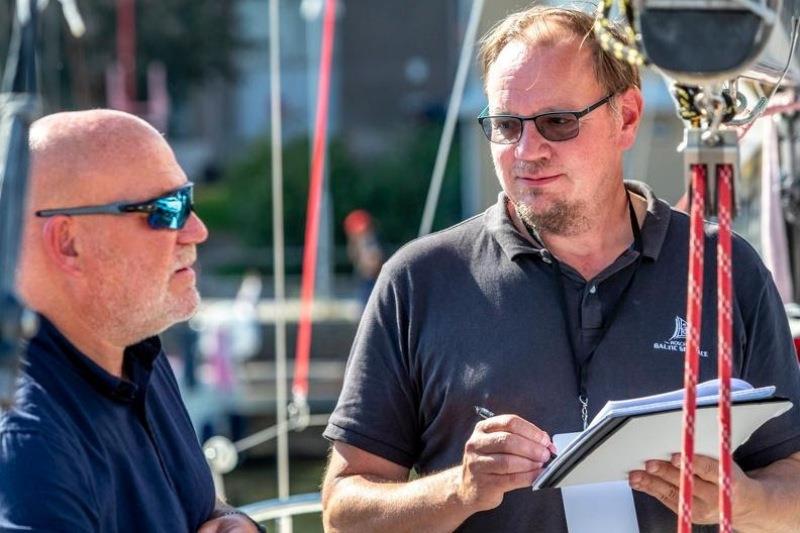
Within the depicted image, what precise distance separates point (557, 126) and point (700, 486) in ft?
2.35

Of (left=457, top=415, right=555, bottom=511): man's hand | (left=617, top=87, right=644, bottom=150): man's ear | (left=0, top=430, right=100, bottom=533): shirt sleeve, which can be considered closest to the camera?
(left=0, top=430, right=100, bottom=533): shirt sleeve

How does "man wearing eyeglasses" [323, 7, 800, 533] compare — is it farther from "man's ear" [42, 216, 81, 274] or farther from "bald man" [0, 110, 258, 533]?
"man's ear" [42, 216, 81, 274]

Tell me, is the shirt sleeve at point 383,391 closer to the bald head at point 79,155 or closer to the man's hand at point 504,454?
the man's hand at point 504,454

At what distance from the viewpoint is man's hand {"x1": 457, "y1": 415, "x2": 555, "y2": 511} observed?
2293 millimetres

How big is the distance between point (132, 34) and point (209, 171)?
5.01 meters

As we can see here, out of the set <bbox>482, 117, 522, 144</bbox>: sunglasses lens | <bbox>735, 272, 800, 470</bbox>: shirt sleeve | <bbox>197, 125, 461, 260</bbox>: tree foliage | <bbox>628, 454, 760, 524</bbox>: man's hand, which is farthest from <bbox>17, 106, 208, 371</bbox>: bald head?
<bbox>197, 125, 461, 260</bbox>: tree foliage

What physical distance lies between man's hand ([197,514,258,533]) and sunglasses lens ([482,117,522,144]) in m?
0.85

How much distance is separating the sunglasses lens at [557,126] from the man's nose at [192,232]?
2.20 ft

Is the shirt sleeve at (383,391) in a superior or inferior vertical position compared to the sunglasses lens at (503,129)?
inferior

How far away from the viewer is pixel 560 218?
8.66 ft

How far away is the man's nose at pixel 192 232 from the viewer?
2314 millimetres

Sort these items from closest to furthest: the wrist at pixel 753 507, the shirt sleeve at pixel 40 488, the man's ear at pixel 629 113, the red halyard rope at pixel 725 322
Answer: the red halyard rope at pixel 725 322 → the shirt sleeve at pixel 40 488 → the wrist at pixel 753 507 → the man's ear at pixel 629 113

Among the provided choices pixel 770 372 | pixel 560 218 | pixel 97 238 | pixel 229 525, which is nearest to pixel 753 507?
pixel 770 372

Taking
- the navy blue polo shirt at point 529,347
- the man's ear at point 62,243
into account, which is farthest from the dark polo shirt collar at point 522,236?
the man's ear at point 62,243
